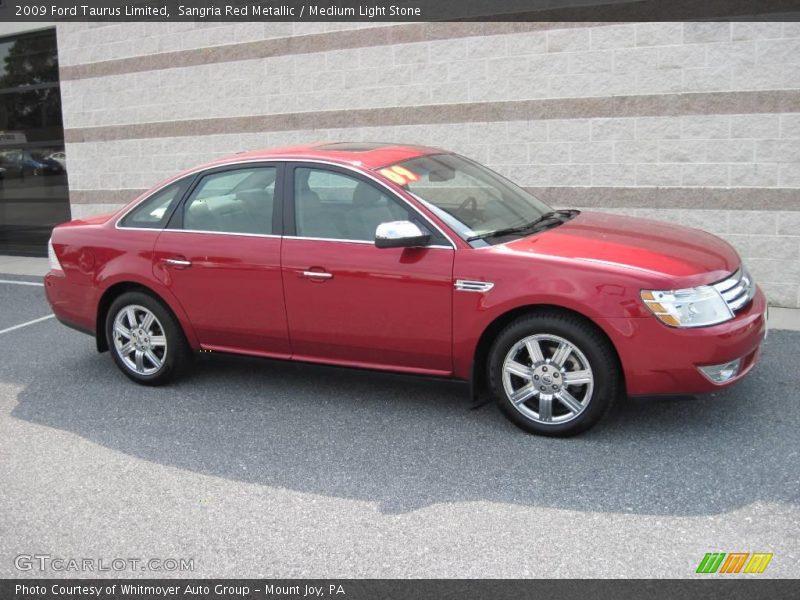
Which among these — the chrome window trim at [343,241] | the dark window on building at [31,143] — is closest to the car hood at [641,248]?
the chrome window trim at [343,241]

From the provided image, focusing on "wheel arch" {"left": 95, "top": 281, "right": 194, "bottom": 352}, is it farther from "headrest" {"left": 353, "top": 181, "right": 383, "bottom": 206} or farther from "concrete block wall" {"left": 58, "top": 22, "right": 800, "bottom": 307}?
"concrete block wall" {"left": 58, "top": 22, "right": 800, "bottom": 307}

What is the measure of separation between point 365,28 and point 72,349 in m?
4.67

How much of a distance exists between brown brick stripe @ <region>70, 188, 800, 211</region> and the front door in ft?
12.5

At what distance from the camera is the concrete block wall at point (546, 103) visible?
25.6ft

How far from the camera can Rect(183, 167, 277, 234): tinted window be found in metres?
5.66

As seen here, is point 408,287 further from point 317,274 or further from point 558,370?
point 558,370

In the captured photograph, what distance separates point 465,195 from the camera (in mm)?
5512

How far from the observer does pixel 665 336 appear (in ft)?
14.8

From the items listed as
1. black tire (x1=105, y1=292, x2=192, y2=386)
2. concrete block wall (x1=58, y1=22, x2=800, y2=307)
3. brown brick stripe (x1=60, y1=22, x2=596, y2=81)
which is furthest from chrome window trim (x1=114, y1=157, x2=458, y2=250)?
brown brick stripe (x1=60, y1=22, x2=596, y2=81)

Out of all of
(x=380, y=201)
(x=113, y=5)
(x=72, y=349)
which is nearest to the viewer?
(x=380, y=201)

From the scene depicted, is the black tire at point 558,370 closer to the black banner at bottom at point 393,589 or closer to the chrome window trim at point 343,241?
the chrome window trim at point 343,241

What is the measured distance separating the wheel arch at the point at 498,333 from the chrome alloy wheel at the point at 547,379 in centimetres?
15

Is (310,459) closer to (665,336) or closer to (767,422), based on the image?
(665,336)

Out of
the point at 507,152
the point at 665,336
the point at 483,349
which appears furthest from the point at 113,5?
the point at 665,336
